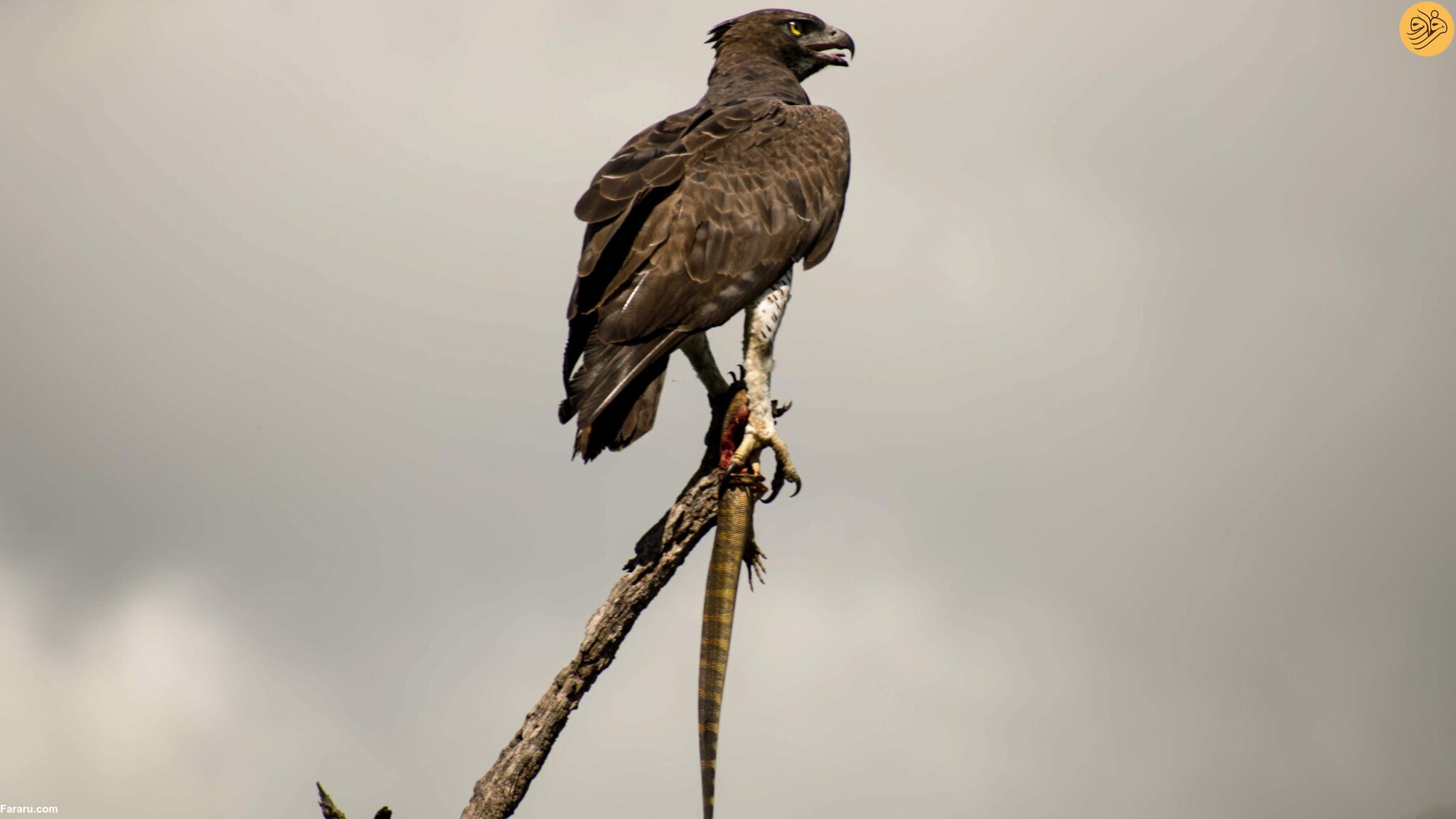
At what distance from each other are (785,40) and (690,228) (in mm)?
3524

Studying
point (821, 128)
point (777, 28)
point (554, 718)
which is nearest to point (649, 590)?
point (554, 718)

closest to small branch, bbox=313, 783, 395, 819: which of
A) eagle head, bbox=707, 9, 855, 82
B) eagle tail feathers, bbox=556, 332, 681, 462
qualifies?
eagle tail feathers, bbox=556, 332, 681, 462

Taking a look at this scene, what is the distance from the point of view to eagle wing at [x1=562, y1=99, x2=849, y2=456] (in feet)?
23.3

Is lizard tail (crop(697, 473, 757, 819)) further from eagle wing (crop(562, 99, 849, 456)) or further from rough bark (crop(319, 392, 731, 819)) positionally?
eagle wing (crop(562, 99, 849, 456))

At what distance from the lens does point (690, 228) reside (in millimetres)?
Answer: 7578

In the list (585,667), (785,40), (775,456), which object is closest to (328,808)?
(585,667)

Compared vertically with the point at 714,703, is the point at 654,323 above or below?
above

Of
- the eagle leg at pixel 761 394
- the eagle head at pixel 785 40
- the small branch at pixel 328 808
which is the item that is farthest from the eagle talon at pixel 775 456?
the eagle head at pixel 785 40

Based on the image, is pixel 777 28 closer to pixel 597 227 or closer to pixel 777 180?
pixel 777 180

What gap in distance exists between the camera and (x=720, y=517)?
6.62 m

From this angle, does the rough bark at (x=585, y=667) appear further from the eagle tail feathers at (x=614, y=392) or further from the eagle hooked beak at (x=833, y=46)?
the eagle hooked beak at (x=833, y=46)

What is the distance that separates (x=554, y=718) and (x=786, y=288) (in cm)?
325

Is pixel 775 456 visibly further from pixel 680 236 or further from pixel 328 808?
pixel 328 808

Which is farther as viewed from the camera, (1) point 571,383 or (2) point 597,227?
(2) point 597,227
